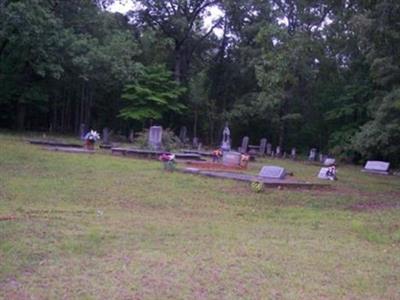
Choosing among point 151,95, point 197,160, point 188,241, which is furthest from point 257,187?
point 151,95

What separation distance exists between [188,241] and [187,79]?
126 feet

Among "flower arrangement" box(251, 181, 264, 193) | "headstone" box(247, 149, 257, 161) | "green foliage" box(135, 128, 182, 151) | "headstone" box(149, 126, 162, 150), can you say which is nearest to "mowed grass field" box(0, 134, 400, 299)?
"flower arrangement" box(251, 181, 264, 193)

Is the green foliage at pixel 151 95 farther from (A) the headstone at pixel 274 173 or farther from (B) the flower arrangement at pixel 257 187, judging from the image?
(B) the flower arrangement at pixel 257 187

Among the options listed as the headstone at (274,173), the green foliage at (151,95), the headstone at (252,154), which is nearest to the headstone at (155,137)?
the headstone at (252,154)

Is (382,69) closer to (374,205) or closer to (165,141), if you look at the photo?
(165,141)

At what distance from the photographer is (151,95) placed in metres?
38.1

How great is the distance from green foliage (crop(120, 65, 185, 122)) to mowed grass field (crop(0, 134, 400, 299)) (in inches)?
955

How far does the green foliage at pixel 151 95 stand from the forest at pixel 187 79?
0.09 m

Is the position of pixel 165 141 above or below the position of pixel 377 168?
above

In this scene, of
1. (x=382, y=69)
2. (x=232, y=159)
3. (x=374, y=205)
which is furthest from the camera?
(x=382, y=69)

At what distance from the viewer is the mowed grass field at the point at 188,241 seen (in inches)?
209

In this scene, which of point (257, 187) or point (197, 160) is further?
point (197, 160)

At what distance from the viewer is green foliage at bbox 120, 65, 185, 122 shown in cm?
3794

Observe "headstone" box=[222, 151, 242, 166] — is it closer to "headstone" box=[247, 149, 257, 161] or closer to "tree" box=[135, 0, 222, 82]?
"headstone" box=[247, 149, 257, 161]
